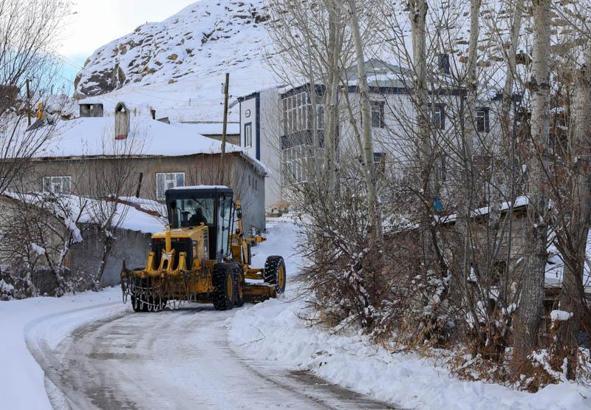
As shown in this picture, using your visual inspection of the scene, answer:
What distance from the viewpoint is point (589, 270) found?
342 inches

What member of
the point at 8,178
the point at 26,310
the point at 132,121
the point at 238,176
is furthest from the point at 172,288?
the point at 132,121

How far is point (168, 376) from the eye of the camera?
1112cm

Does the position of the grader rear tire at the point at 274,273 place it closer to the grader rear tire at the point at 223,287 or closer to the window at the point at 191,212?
the window at the point at 191,212

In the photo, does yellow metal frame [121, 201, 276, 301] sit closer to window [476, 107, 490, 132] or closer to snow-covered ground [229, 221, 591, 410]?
snow-covered ground [229, 221, 591, 410]

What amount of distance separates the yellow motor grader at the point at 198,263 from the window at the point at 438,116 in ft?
34.2

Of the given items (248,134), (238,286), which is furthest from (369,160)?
(248,134)

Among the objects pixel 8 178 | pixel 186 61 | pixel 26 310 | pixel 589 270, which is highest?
pixel 186 61

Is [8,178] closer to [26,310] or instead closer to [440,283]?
[26,310]

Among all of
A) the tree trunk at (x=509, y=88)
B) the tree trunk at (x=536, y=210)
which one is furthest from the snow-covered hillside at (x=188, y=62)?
the tree trunk at (x=536, y=210)

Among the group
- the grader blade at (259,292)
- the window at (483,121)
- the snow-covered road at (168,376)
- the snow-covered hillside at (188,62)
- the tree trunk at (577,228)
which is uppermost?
the snow-covered hillside at (188,62)

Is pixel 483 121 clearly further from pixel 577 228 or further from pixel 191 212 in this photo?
pixel 191 212

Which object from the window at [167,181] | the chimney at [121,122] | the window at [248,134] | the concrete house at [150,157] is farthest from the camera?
the window at [248,134]

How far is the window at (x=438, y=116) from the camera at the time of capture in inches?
416

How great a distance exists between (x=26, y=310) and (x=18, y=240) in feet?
15.8
